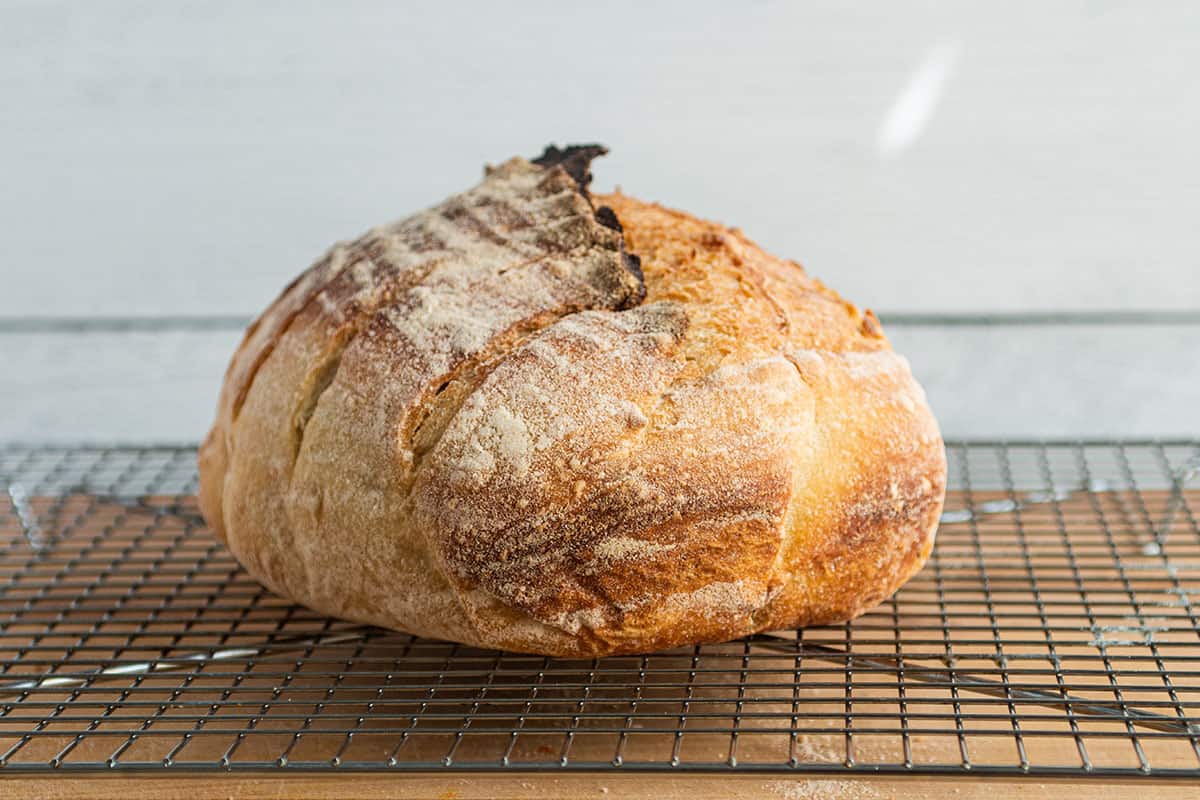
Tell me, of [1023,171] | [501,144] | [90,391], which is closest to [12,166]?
[90,391]

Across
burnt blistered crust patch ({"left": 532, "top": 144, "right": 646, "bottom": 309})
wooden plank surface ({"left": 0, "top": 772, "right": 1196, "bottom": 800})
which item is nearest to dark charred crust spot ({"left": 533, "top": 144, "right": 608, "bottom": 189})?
burnt blistered crust patch ({"left": 532, "top": 144, "right": 646, "bottom": 309})

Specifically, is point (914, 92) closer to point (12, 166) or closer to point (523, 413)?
point (523, 413)

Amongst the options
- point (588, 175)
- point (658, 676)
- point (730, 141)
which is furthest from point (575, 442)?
point (730, 141)

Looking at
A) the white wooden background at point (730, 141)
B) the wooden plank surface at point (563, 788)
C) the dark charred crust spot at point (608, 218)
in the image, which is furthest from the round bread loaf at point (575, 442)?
the white wooden background at point (730, 141)

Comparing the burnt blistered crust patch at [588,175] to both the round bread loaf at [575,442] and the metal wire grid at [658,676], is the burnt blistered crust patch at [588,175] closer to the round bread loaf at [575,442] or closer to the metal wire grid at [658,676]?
the round bread loaf at [575,442]

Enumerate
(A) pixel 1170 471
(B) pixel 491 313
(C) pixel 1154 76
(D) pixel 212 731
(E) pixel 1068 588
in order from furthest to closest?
(C) pixel 1154 76 → (A) pixel 1170 471 → (E) pixel 1068 588 → (B) pixel 491 313 → (D) pixel 212 731
